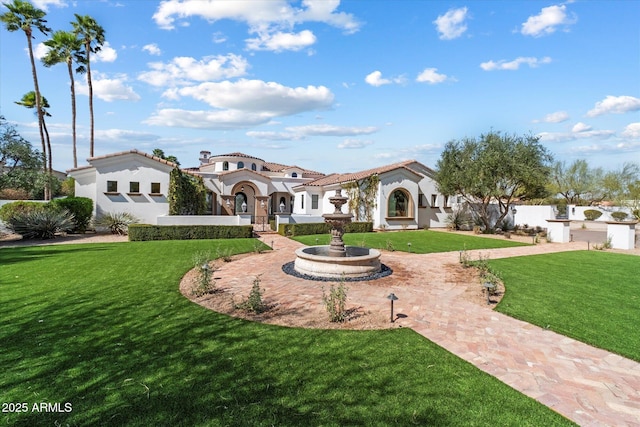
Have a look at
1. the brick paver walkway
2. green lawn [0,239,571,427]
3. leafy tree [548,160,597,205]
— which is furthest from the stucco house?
leafy tree [548,160,597,205]

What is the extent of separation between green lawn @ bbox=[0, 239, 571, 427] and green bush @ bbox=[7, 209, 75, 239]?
14.2 m

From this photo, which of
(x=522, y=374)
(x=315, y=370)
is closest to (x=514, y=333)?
(x=522, y=374)

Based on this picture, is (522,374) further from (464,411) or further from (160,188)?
(160,188)

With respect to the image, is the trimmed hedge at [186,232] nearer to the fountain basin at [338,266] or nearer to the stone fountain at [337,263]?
the stone fountain at [337,263]

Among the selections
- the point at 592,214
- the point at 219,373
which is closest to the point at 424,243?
the point at 219,373

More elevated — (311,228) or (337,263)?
(311,228)

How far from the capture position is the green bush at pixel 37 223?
1827cm

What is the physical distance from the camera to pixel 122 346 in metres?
5.25

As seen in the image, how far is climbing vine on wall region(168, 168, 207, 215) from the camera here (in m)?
23.6

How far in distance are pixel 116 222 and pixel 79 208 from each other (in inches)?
95.4

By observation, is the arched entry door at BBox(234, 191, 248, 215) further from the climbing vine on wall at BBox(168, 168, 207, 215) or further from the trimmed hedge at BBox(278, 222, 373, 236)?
the trimmed hedge at BBox(278, 222, 373, 236)

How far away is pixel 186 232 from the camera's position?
64.4 ft

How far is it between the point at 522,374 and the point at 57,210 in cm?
2521

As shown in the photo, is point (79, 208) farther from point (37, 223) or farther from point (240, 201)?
point (240, 201)
